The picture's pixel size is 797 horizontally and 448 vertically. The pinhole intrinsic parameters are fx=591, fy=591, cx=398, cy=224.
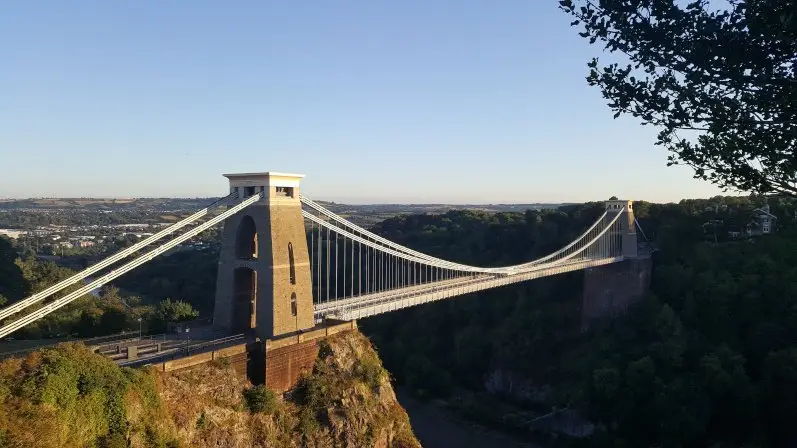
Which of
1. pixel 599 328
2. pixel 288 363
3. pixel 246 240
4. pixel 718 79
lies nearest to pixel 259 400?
pixel 288 363

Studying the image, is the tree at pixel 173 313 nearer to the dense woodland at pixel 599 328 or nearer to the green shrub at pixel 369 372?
the dense woodland at pixel 599 328

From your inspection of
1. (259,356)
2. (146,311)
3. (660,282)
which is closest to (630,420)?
(660,282)

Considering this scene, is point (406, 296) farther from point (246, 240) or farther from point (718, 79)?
point (718, 79)

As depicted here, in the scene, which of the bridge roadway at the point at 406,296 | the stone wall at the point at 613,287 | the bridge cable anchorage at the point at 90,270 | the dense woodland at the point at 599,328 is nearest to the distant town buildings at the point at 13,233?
the dense woodland at the point at 599,328

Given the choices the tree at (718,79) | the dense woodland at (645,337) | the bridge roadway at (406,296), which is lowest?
the dense woodland at (645,337)

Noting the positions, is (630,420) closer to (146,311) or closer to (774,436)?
(774,436)

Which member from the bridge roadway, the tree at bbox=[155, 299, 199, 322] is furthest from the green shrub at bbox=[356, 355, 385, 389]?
the tree at bbox=[155, 299, 199, 322]
